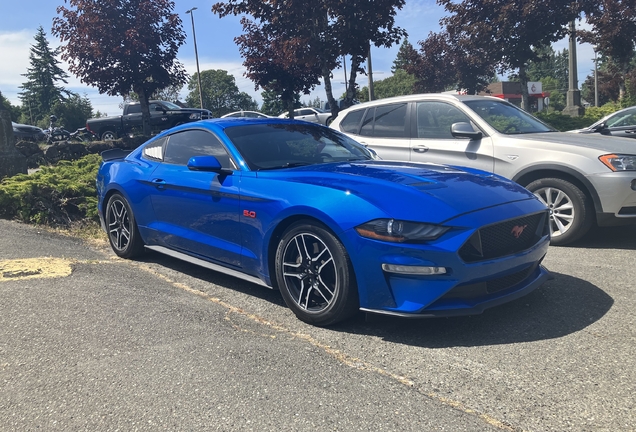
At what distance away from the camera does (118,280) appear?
4891 mm

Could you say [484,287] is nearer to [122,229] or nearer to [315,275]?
[315,275]

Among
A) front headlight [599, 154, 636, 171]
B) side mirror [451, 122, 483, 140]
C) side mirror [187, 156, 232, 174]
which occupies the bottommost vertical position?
front headlight [599, 154, 636, 171]

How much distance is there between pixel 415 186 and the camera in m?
Result: 3.73

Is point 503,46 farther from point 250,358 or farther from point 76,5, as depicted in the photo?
point 250,358

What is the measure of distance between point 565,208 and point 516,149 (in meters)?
0.85

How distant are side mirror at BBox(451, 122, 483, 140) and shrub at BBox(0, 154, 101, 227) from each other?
4.69 metres

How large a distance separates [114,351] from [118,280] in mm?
1620

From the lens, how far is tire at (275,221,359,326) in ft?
11.5

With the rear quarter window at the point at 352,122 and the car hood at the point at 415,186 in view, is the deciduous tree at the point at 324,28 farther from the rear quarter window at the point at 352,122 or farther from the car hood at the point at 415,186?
the car hood at the point at 415,186

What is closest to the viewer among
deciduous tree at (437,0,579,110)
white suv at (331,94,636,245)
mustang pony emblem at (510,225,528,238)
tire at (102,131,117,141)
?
mustang pony emblem at (510,225,528,238)

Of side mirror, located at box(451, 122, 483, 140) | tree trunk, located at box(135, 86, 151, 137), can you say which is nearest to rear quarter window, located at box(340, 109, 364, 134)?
side mirror, located at box(451, 122, 483, 140)

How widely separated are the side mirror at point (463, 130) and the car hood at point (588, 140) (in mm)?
376

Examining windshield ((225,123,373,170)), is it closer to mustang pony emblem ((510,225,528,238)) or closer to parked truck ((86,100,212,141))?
mustang pony emblem ((510,225,528,238))

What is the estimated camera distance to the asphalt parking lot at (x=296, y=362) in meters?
2.59
